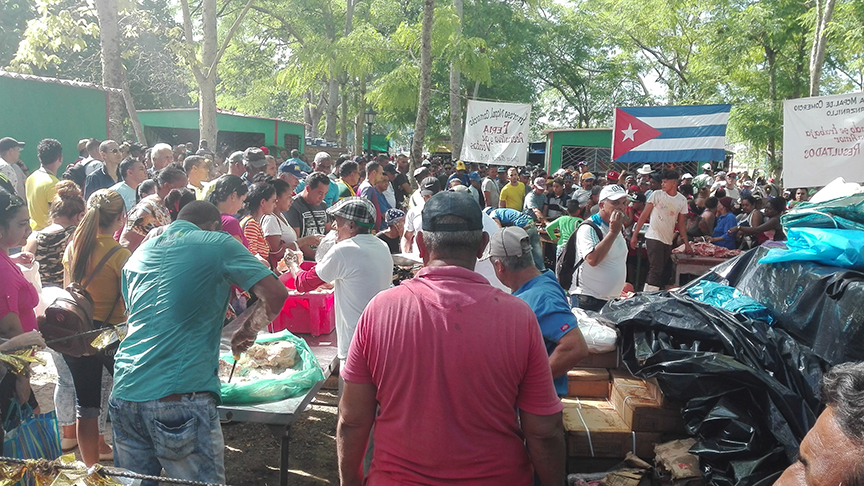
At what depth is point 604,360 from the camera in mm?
4461

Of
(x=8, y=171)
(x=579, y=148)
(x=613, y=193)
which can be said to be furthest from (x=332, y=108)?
(x=613, y=193)

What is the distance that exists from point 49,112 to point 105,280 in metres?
13.5

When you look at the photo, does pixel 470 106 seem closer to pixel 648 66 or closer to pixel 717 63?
pixel 717 63

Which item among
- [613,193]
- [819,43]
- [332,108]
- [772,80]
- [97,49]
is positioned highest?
[97,49]

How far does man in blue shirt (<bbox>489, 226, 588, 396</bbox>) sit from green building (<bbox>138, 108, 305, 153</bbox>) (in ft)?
81.9

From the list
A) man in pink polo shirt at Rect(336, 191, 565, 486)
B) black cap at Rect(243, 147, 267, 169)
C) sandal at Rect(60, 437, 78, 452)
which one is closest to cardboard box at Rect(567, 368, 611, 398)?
man in pink polo shirt at Rect(336, 191, 565, 486)

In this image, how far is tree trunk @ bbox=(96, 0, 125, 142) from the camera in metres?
12.6

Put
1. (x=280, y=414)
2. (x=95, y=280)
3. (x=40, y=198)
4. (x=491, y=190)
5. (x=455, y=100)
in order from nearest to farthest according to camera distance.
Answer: (x=280, y=414)
(x=95, y=280)
(x=40, y=198)
(x=491, y=190)
(x=455, y=100)

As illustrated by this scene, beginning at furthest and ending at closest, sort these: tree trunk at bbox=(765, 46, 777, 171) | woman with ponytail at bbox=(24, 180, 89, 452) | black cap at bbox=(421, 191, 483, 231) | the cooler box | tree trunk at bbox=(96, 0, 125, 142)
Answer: tree trunk at bbox=(765, 46, 777, 171) → tree trunk at bbox=(96, 0, 125, 142) → the cooler box → woman with ponytail at bbox=(24, 180, 89, 452) → black cap at bbox=(421, 191, 483, 231)

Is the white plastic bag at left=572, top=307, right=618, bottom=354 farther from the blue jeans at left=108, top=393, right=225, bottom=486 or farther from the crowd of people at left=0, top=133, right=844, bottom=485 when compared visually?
the blue jeans at left=108, top=393, right=225, bottom=486

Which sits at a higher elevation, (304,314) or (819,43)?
(819,43)

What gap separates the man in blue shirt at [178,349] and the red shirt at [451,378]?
1.02 metres

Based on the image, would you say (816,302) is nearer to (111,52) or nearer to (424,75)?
(424,75)

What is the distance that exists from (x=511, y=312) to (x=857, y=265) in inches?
118
